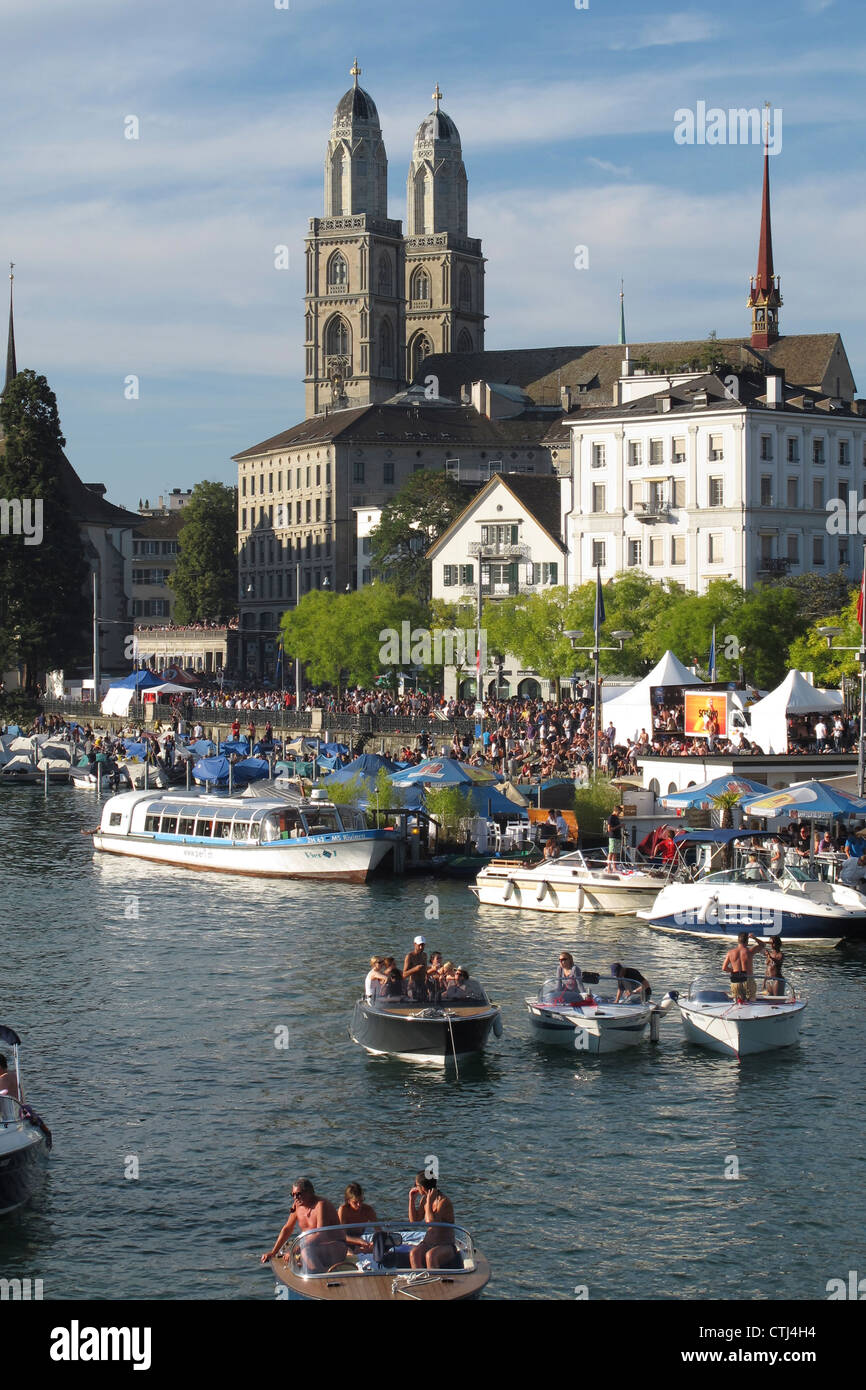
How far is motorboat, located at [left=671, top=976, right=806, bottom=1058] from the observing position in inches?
1265

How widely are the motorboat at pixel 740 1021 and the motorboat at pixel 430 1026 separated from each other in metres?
3.52

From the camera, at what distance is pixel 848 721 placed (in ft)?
201

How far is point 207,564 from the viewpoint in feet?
559

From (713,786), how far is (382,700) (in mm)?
41084

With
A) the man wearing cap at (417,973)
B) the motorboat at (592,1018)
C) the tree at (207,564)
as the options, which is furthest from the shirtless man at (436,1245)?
the tree at (207,564)

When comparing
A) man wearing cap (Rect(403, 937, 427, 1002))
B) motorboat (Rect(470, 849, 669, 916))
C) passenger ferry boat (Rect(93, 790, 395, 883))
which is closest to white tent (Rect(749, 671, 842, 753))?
motorboat (Rect(470, 849, 669, 916))

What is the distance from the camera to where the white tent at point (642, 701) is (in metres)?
64.6

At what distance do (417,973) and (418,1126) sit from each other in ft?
15.1

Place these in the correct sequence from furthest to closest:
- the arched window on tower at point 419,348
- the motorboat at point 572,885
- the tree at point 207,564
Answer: the arched window on tower at point 419,348
the tree at point 207,564
the motorboat at point 572,885

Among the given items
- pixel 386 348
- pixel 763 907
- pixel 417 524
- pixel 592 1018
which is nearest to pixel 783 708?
A: pixel 763 907

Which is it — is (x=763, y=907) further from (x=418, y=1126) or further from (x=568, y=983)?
(x=418, y=1126)

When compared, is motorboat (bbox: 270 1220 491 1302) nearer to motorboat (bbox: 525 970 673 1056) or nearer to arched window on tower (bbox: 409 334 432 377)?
motorboat (bbox: 525 970 673 1056)

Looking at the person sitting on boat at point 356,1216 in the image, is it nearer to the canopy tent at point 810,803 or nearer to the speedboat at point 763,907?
the speedboat at point 763,907
